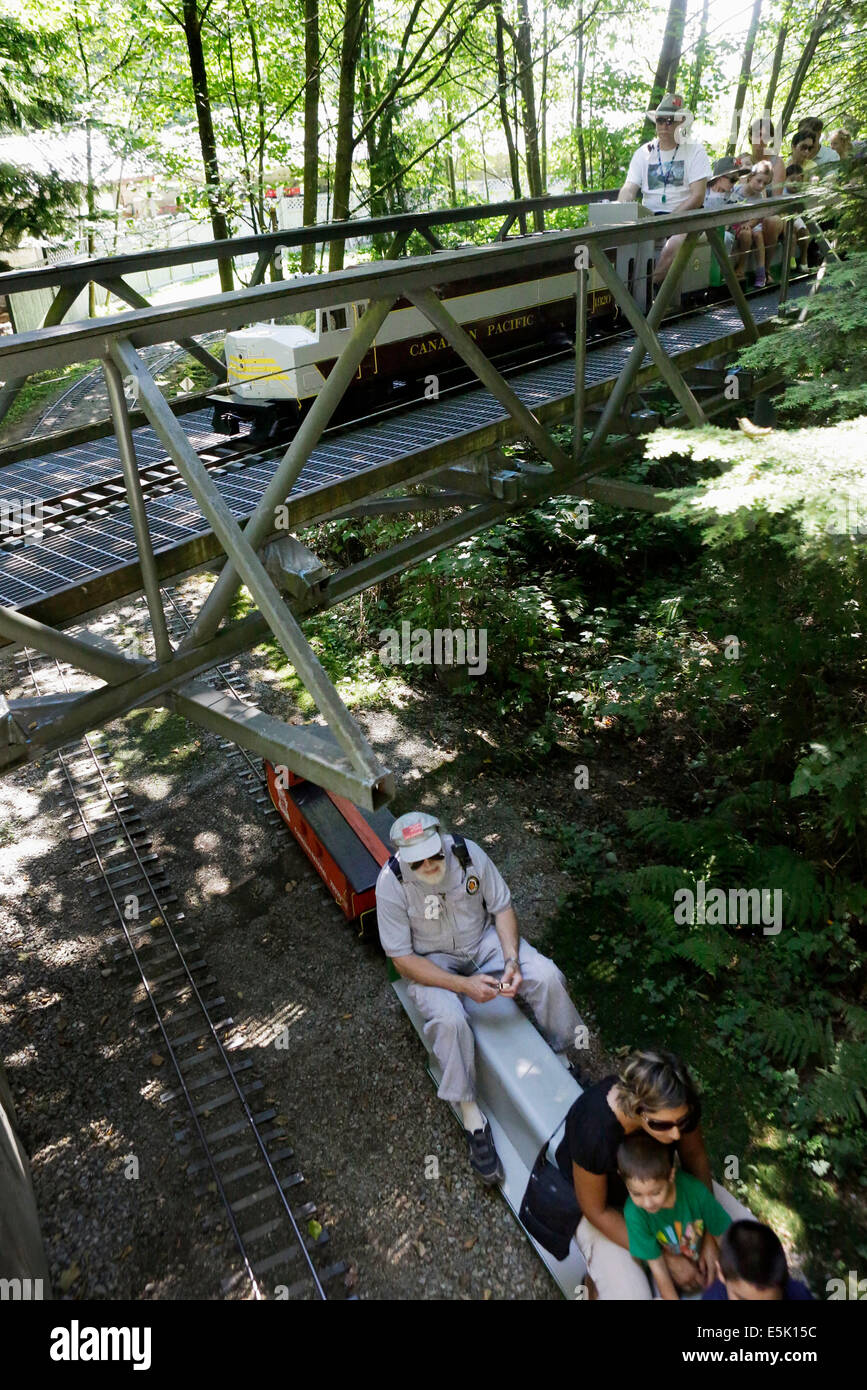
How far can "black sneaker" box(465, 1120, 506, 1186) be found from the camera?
5582mm

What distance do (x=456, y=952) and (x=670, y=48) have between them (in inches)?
672

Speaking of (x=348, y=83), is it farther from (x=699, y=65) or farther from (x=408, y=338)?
(x=699, y=65)

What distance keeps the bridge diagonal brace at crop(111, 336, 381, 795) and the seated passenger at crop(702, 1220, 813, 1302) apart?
2416 mm

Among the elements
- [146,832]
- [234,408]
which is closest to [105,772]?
[146,832]

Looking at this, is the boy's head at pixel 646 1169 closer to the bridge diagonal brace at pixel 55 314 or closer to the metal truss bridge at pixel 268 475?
the metal truss bridge at pixel 268 475

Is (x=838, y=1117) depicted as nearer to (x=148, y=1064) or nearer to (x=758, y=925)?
(x=758, y=925)

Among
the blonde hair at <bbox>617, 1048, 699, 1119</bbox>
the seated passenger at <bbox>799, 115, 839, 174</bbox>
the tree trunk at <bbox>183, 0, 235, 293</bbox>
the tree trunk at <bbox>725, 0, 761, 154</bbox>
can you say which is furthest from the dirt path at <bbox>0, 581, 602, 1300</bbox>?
the tree trunk at <bbox>725, 0, 761, 154</bbox>

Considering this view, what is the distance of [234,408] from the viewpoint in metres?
7.46

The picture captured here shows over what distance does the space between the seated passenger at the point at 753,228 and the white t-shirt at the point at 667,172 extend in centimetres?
66

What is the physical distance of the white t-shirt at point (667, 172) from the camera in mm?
10023

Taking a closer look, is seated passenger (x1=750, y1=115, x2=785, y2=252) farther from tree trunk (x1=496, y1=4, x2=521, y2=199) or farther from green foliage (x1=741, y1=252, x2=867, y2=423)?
green foliage (x1=741, y1=252, x2=867, y2=423)

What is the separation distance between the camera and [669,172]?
1034 centimetres

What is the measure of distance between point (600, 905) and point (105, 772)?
5.55 m

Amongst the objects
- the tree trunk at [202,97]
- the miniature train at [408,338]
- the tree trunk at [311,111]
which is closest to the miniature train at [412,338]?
the miniature train at [408,338]
